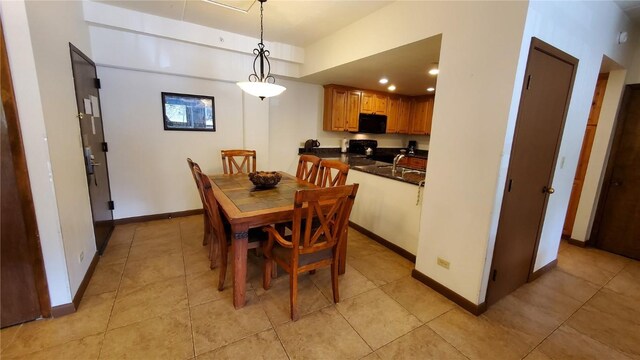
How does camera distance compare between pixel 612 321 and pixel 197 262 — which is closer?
pixel 612 321

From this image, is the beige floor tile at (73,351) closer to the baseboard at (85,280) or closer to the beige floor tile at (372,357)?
the baseboard at (85,280)

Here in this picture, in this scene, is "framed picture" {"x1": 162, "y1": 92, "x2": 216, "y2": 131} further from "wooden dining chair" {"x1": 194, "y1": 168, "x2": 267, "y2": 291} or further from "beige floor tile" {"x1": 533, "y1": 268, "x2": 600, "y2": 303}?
"beige floor tile" {"x1": 533, "y1": 268, "x2": 600, "y2": 303}

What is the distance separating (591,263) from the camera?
2842 millimetres

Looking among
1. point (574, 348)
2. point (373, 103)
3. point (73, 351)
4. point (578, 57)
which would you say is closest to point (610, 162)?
point (578, 57)

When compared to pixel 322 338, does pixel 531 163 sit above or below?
above

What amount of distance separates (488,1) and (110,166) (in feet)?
13.7

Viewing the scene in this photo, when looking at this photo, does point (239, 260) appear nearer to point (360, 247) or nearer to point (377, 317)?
point (377, 317)

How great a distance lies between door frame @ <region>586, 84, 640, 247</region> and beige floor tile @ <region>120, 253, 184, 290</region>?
477cm

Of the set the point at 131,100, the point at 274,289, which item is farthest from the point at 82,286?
the point at 131,100

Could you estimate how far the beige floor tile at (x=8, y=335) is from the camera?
Result: 1.55 metres

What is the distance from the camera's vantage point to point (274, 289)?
7.14 ft

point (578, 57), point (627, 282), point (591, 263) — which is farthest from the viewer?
point (591, 263)

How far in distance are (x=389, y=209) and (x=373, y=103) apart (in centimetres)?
278

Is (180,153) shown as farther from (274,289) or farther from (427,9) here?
(427,9)
